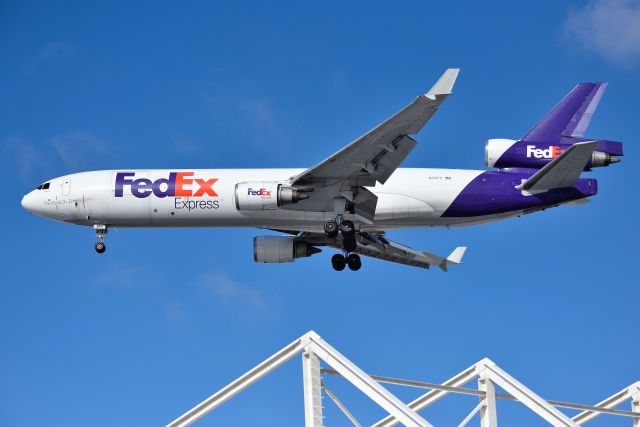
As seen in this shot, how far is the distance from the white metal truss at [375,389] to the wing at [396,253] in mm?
12706

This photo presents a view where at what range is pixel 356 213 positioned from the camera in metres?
42.1

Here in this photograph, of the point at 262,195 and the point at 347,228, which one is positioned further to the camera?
the point at 347,228

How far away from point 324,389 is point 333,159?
11.9 m

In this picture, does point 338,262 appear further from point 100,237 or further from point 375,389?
point 375,389

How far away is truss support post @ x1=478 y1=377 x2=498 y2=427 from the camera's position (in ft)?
111

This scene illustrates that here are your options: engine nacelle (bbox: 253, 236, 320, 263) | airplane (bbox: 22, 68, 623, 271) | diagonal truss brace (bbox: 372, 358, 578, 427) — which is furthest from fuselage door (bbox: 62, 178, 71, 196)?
diagonal truss brace (bbox: 372, 358, 578, 427)

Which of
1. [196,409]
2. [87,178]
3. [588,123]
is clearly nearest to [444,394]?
[196,409]

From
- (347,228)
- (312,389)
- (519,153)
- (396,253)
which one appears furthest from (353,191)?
(312,389)

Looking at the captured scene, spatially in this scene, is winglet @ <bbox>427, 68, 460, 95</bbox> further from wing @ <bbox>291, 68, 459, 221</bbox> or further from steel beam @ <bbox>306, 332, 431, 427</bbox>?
steel beam @ <bbox>306, 332, 431, 427</bbox>

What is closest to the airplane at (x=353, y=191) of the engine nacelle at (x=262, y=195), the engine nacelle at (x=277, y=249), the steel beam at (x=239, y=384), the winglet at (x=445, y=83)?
the engine nacelle at (x=262, y=195)

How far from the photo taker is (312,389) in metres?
29.0

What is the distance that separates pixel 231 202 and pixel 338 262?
5344mm

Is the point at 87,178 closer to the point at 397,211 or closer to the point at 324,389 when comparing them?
the point at 397,211

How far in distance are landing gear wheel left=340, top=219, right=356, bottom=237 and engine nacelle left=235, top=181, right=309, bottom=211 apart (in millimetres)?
2150
